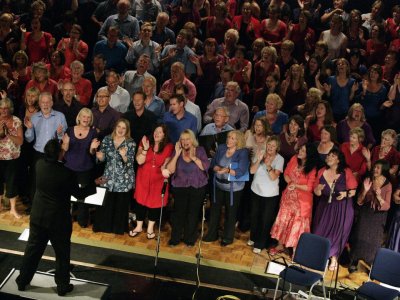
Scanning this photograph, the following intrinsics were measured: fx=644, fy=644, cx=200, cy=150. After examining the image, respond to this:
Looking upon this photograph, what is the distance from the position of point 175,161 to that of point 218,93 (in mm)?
1583

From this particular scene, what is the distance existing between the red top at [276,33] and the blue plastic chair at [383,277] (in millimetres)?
4052

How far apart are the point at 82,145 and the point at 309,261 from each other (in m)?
2.68

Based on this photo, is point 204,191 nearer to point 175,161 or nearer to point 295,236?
point 175,161

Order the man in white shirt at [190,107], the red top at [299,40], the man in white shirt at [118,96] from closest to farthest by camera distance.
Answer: the man in white shirt at [190,107]
the man in white shirt at [118,96]
the red top at [299,40]

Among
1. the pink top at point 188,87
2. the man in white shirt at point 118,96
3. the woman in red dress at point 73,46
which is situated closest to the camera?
the man in white shirt at point 118,96

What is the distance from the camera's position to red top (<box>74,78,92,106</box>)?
315 inches

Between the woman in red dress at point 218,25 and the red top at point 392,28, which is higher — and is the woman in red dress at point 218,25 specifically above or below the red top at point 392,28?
below

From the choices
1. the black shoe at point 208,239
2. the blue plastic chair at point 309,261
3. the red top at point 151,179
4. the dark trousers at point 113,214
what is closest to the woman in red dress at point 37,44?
the dark trousers at point 113,214

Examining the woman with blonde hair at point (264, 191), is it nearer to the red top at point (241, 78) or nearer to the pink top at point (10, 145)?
the red top at point (241, 78)

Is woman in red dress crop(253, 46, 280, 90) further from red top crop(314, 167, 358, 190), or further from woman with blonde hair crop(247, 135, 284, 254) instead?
red top crop(314, 167, 358, 190)

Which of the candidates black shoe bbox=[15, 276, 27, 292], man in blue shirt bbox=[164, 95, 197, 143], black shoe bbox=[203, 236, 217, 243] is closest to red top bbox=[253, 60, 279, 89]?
man in blue shirt bbox=[164, 95, 197, 143]

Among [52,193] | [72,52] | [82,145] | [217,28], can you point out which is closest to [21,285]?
[52,193]

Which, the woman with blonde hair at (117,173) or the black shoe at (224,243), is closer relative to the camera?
the woman with blonde hair at (117,173)

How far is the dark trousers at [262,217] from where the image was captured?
7062 mm
